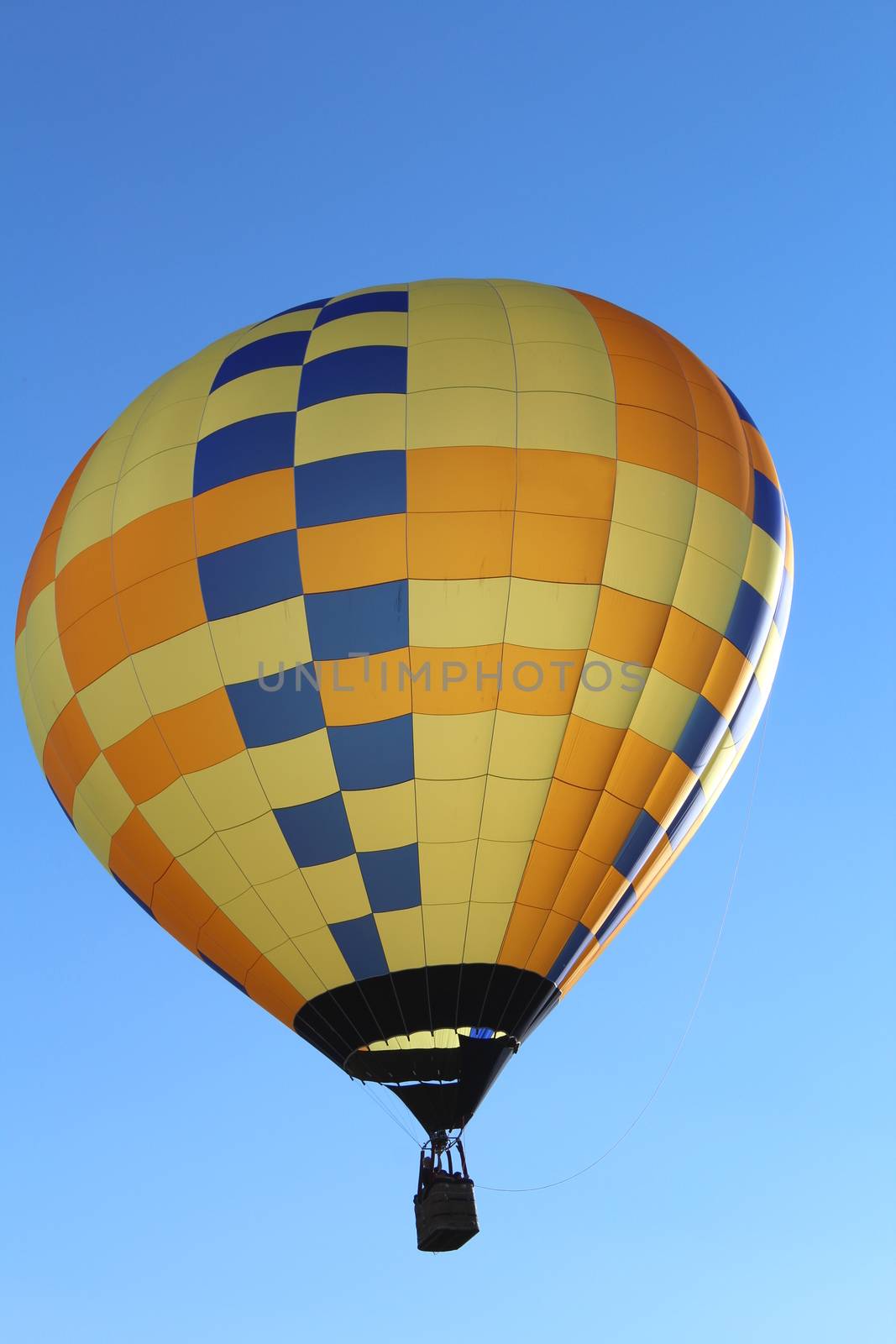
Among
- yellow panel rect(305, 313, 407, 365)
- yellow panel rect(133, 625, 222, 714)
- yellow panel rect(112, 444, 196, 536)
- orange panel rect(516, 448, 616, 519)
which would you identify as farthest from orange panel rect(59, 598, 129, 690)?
orange panel rect(516, 448, 616, 519)

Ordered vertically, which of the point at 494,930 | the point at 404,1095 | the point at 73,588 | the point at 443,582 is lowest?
the point at 404,1095

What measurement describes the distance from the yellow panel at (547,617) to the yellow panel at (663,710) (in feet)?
1.90

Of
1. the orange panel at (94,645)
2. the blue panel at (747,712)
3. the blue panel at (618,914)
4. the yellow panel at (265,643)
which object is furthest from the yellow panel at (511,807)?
A: the orange panel at (94,645)

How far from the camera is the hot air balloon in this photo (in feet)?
31.9

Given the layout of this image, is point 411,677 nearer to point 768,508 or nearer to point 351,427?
point 351,427

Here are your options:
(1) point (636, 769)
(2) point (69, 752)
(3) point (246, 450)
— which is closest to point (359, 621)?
(3) point (246, 450)

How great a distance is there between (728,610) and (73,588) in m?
4.24

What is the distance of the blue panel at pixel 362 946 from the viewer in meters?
9.83

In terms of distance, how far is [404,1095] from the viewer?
9945 mm

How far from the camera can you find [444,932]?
9820 mm

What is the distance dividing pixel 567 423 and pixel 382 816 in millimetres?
2716

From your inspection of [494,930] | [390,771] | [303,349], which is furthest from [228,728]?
[303,349]

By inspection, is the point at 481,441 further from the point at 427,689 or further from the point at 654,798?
the point at 654,798

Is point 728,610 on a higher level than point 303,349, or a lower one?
lower
